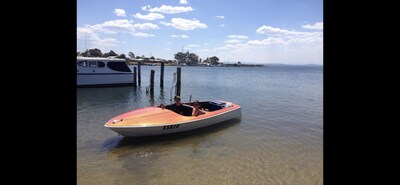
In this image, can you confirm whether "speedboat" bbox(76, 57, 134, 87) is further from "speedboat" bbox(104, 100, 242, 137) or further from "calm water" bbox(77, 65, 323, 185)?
"speedboat" bbox(104, 100, 242, 137)

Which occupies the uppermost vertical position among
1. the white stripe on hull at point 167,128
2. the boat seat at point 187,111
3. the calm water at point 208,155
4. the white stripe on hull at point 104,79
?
the white stripe on hull at point 104,79

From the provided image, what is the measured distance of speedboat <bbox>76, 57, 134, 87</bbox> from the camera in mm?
31125

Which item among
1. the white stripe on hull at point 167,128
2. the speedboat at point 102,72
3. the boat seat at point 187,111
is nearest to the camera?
the white stripe on hull at point 167,128

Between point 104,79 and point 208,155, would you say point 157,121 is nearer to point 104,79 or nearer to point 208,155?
point 208,155

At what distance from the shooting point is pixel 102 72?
106 feet

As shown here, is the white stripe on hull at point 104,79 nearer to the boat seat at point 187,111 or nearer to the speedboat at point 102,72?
the speedboat at point 102,72

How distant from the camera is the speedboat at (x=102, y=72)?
31.1 m

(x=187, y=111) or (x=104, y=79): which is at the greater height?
(x=104, y=79)

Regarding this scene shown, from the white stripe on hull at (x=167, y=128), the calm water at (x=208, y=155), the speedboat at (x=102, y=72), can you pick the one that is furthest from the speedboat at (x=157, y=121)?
the speedboat at (x=102, y=72)

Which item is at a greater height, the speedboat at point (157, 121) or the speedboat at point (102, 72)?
the speedboat at point (102, 72)

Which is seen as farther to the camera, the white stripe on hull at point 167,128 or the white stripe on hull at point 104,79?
the white stripe on hull at point 104,79

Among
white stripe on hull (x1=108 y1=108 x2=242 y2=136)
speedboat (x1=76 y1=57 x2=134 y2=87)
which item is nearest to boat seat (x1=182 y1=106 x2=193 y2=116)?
white stripe on hull (x1=108 y1=108 x2=242 y2=136)

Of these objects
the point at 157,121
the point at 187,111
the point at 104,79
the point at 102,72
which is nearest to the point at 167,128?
the point at 157,121
